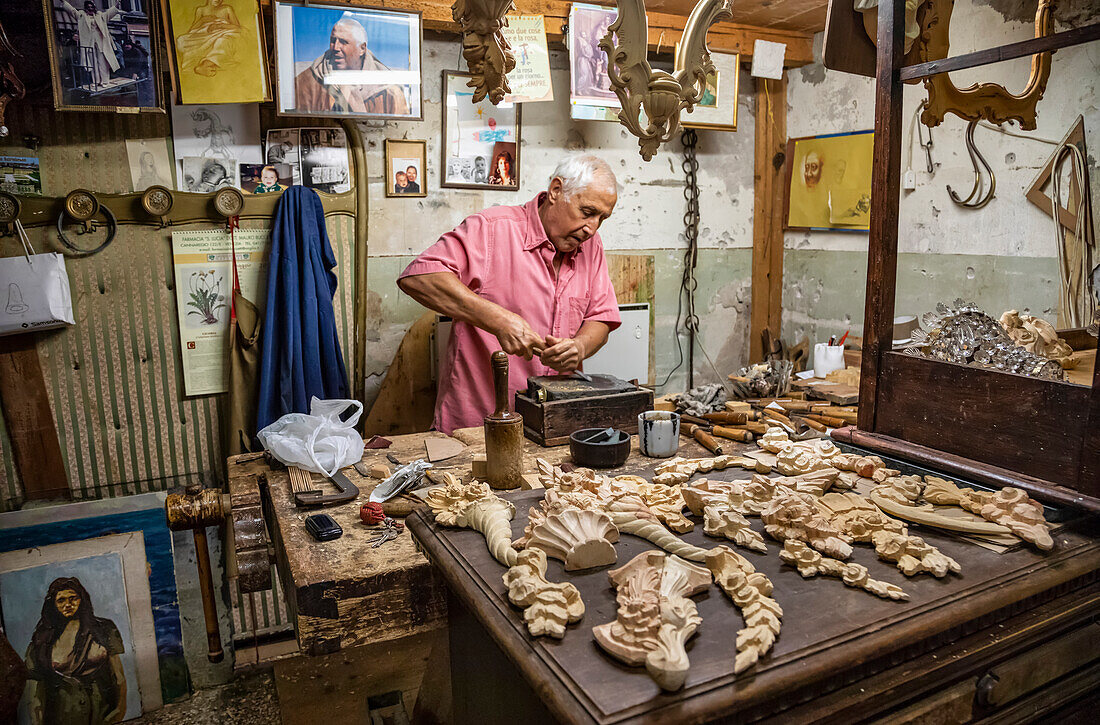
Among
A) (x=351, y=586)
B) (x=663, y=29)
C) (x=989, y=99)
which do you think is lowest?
(x=351, y=586)

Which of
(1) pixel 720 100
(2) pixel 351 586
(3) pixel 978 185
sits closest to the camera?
(2) pixel 351 586

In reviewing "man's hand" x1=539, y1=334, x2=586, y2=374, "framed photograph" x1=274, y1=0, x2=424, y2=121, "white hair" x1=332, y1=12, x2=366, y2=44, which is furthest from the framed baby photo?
"man's hand" x1=539, y1=334, x2=586, y2=374

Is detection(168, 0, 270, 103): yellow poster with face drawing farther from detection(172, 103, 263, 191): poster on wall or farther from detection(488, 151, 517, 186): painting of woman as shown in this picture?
detection(488, 151, 517, 186): painting of woman

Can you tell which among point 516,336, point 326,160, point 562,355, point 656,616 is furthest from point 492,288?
point 656,616

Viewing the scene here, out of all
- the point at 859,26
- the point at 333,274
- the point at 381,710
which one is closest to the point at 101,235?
the point at 333,274

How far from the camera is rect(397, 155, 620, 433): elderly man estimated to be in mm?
3020

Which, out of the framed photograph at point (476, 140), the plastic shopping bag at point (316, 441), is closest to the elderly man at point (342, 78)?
the framed photograph at point (476, 140)

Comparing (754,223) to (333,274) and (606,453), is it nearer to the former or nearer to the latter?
(333,274)

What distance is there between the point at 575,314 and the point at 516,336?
58 centimetres

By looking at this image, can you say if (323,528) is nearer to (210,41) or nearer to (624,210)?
(210,41)

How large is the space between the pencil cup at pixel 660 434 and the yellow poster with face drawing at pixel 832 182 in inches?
101

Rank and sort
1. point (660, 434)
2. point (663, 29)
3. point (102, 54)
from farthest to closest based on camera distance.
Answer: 1. point (663, 29)
2. point (102, 54)
3. point (660, 434)

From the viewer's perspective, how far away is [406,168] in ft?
12.7

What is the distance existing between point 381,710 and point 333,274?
231 centimetres
